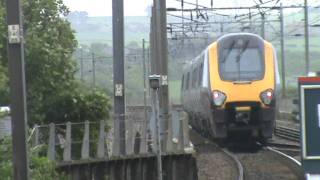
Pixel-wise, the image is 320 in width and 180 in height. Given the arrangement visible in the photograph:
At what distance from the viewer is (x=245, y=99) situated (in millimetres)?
19656

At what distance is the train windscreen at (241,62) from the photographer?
20062 millimetres

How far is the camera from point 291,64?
93312 mm

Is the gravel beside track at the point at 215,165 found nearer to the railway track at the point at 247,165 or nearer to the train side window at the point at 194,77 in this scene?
the railway track at the point at 247,165

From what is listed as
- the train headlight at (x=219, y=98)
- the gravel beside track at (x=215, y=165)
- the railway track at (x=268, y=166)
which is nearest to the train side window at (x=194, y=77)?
the gravel beside track at (x=215, y=165)

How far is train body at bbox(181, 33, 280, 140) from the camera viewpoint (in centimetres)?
1967

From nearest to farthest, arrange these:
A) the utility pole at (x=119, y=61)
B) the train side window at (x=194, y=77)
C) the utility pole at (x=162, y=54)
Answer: the utility pole at (x=119, y=61), the utility pole at (x=162, y=54), the train side window at (x=194, y=77)

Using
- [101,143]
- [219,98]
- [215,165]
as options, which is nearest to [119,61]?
[101,143]

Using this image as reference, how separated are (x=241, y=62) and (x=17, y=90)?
12236mm

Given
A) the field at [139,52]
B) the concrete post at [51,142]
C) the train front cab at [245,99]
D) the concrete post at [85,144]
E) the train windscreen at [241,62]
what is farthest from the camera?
the field at [139,52]

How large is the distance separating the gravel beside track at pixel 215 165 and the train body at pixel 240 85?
80 cm

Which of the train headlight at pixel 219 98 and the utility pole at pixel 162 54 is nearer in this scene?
the train headlight at pixel 219 98

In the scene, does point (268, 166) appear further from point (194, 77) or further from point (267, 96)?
point (194, 77)

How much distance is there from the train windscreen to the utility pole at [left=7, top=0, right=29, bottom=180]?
11.9 meters

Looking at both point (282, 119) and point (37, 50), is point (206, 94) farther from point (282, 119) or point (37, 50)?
point (282, 119)
